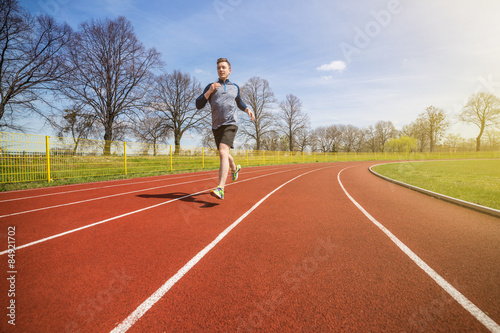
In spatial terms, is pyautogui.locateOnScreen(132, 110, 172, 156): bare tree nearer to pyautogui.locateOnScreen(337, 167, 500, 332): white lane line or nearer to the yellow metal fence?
the yellow metal fence

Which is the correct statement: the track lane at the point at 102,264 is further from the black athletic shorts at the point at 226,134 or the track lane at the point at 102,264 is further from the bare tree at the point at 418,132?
the bare tree at the point at 418,132

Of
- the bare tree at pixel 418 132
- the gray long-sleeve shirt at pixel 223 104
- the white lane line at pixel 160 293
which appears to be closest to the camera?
the white lane line at pixel 160 293

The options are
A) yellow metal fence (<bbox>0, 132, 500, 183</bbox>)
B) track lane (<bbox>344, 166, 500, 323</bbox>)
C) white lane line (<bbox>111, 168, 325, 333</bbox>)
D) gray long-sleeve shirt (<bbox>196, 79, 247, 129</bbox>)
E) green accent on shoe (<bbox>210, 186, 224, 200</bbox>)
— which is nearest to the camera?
white lane line (<bbox>111, 168, 325, 333</bbox>)

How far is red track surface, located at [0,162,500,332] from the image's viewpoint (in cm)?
149

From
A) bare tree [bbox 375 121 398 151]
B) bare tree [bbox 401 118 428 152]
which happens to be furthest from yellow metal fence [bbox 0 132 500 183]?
bare tree [bbox 375 121 398 151]

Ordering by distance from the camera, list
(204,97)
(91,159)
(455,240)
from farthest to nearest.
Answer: (91,159)
(204,97)
(455,240)

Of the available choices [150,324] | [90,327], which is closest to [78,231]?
[90,327]

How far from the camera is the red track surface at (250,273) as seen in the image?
1490 millimetres

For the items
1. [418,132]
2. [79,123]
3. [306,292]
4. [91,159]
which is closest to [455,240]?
[306,292]

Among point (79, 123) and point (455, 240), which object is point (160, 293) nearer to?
point (455, 240)

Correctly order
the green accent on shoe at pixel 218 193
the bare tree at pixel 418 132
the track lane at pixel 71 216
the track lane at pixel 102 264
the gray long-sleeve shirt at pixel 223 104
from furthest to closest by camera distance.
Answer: the bare tree at pixel 418 132 → the gray long-sleeve shirt at pixel 223 104 → the green accent on shoe at pixel 218 193 → the track lane at pixel 71 216 → the track lane at pixel 102 264

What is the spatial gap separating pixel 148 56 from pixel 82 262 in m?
26.3

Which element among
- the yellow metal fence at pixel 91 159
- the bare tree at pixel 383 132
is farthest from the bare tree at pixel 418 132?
the yellow metal fence at pixel 91 159

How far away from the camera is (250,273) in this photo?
2102mm
